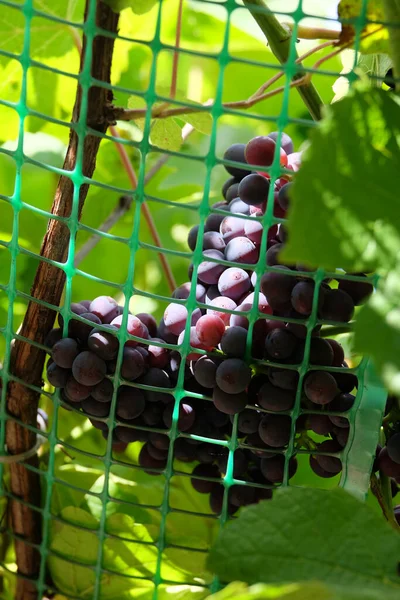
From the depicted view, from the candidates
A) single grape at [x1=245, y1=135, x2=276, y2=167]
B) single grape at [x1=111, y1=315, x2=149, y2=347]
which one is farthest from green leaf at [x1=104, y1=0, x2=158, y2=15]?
single grape at [x1=111, y1=315, x2=149, y2=347]

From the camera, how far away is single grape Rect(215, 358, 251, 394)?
51 centimetres

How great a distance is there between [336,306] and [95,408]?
20 centimetres

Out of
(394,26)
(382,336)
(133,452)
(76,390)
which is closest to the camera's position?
(382,336)

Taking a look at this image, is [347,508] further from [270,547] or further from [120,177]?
[120,177]

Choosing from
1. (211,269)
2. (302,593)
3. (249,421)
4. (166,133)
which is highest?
(166,133)

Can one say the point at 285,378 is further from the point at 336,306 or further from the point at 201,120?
the point at 201,120

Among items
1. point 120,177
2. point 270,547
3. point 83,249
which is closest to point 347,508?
point 270,547

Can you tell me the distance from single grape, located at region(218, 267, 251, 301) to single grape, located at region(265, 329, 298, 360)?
4 cm

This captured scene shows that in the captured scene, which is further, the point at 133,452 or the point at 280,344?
the point at 133,452

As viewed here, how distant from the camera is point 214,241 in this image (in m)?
0.59

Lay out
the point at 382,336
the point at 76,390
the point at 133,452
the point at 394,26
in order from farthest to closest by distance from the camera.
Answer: the point at 133,452
the point at 76,390
the point at 394,26
the point at 382,336

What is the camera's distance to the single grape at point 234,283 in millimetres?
551

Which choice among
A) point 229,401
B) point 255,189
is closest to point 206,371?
point 229,401

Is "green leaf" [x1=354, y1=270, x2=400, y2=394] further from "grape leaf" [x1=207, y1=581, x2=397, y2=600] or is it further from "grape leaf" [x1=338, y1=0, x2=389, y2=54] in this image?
"grape leaf" [x1=338, y1=0, x2=389, y2=54]
